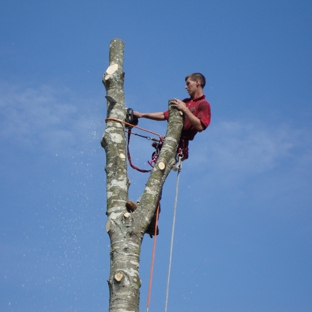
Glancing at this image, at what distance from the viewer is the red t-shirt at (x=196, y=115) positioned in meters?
5.83

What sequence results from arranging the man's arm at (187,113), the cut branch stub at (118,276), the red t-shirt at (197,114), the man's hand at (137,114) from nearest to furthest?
1. the cut branch stub at (118,276)
2. the man's arm at (187,113)
3. the red t-shirt at (197,114)
4. the man's hand at (137,114)

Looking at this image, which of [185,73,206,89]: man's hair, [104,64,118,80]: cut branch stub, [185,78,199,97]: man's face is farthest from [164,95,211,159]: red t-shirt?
[104,64,118,80]: cut branch stub

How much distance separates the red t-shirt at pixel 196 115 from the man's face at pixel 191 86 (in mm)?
103

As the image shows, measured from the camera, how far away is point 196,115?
232 inches

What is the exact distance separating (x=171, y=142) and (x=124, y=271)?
1549mm

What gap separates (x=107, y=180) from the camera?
5195mm

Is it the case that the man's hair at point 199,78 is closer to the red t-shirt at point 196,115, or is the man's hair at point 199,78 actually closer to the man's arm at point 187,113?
the red t-shirt at point 196,115

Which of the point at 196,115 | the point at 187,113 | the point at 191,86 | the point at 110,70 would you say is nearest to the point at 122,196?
the point at 187,113

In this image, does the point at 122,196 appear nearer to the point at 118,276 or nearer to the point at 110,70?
the point at 118,276

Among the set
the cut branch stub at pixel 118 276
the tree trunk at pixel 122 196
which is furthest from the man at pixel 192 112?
the cut branch stub at pixel 118 276

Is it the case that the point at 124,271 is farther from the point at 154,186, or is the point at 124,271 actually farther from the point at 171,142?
the point at 171,142

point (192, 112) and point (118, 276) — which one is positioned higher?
point (192, 112)

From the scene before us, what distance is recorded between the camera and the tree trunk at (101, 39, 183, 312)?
4.45 meters

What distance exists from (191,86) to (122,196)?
199 centimetres
